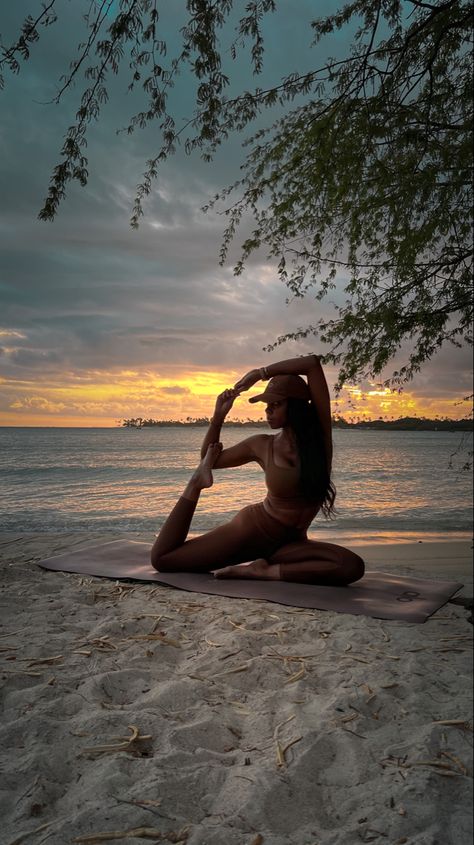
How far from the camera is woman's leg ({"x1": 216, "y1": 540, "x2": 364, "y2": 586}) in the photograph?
15.3 ft

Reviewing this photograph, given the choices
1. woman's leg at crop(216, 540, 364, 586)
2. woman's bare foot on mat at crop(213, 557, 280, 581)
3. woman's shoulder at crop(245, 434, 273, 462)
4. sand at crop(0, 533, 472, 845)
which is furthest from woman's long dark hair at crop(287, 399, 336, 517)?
sand at crop(0, 533, 472, 845)

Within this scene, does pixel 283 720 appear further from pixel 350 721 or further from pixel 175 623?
pixel 175 623

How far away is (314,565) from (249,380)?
1681 mm

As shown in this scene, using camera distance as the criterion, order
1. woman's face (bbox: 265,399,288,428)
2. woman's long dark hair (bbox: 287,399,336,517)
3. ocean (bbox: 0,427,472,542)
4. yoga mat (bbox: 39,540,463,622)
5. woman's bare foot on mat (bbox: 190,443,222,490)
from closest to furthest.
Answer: yoga mat (bbox: 39,540,463,622) < woman's long dark hair (bbox: 287,399,336,517) < woman's face (bbox: 265,399,288,428) < woman's bare foot on mat (bbox: 190,443,222,490) < ocean (bbox: 0,427,472,542)

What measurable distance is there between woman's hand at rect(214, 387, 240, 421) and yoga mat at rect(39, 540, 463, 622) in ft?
4.85

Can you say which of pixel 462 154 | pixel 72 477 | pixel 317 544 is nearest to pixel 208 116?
pixel 462 154

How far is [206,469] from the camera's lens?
4758 millimetres

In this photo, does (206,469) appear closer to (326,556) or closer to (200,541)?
(200,541)

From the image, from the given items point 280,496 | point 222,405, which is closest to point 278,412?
point 222,405

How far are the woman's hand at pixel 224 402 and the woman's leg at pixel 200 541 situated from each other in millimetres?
308

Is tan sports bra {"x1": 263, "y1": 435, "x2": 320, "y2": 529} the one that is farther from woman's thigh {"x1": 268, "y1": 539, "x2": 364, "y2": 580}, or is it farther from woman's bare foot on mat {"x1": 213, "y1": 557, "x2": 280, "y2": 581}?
woman's bare foot on mat {"x1": 213, "y1": 557, "x2": 280, "y2": 581}

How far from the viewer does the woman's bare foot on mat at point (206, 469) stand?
4758 mm

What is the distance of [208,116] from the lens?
13.8 feet

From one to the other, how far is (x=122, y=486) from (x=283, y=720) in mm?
14663
